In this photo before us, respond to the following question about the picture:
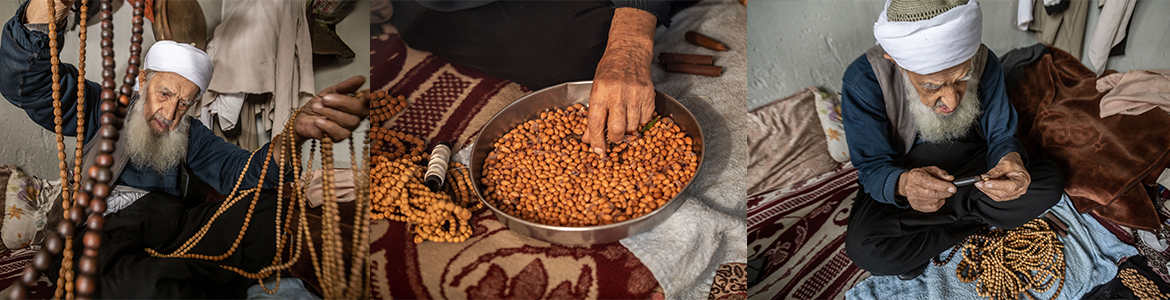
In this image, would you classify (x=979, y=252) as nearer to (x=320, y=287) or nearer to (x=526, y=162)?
(x=526, y=162)

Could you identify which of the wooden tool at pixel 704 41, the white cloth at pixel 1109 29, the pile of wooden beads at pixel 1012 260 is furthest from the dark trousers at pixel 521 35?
the white cloth at pixel 1109 29

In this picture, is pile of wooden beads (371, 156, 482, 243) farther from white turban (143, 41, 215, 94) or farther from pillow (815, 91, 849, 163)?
pillow (815, 91, 849, 163)

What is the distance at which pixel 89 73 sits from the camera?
0.78m

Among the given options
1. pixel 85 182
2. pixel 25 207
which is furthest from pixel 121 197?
pixel 25 207

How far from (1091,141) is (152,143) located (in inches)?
66.2

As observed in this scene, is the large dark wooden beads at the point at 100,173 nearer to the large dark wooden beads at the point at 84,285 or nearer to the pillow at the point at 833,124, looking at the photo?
the large dark wooden beads at the point at 84,285

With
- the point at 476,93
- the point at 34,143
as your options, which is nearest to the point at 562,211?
the point at 476,93

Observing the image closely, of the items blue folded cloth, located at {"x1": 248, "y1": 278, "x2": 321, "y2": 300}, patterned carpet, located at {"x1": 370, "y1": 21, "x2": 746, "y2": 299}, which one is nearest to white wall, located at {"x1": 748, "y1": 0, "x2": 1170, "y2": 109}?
patterned carpet, located at {"x1": 370, "y1": 21, "x2": 746, "y2": 299}

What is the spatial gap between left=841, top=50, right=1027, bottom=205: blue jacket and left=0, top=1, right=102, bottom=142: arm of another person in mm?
1299

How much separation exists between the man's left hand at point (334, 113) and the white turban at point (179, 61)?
135 millimetres

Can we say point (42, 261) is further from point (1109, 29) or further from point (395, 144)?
point (1109, 29)

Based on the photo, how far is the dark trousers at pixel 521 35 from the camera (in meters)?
1.19

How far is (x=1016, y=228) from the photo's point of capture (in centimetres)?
109

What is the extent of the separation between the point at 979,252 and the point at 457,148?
3.59ft
